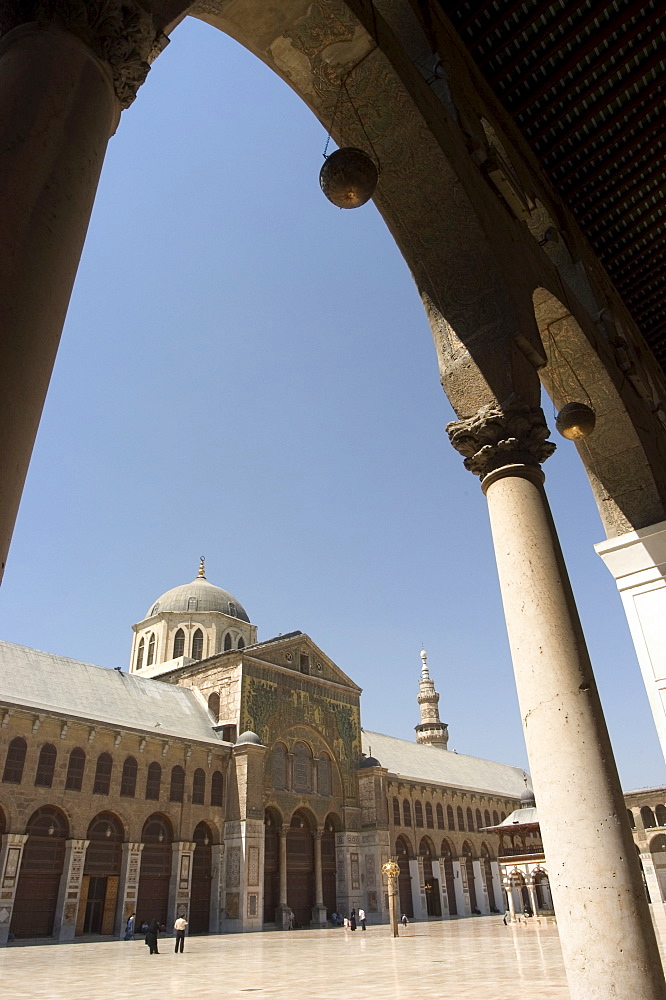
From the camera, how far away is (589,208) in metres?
7.29

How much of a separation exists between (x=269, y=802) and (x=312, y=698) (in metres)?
5.46

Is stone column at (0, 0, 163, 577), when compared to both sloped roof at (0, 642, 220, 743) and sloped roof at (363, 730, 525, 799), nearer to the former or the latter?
sloped roof at (0, 642, 220, 743)

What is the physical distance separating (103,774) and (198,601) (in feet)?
45.7

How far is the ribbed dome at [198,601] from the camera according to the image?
3706cm

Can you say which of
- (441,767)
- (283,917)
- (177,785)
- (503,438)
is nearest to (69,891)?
(177,785)

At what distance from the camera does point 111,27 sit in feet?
8.50

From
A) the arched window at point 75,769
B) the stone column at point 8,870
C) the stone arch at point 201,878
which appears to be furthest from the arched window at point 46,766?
the stone arch at point 201,878

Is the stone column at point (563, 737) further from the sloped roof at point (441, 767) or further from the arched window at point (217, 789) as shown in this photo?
the sloped roof at point (441, 767)

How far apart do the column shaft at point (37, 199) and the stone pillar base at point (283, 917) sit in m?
30.3

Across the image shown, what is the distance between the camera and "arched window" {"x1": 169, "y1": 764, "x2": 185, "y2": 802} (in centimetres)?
2572

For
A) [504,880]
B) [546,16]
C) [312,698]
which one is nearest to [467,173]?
[546,16]

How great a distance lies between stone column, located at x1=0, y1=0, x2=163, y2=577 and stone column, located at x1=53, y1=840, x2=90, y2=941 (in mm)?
24014

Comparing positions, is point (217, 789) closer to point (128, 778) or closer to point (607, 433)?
point (128, 778)

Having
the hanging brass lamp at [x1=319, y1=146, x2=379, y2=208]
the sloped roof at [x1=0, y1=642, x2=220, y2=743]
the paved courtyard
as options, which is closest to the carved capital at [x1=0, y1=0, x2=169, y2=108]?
the hanging brass lamp at [x1=319, y1=146, x2=379, y2=208]
